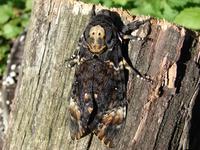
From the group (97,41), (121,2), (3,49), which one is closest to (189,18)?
(121,2)

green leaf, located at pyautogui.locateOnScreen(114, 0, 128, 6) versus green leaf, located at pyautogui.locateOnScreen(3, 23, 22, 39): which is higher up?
green leaf, located at pyautogui.locateOnScreen(114, 0, 128, 6)

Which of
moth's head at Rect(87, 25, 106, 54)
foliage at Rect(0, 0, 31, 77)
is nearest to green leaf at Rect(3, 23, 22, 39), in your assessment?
foliage at Rect(0, 0, 31, 77)

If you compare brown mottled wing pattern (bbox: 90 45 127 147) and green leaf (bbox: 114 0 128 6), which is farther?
green leaf (bbox: 114 0 128 6)

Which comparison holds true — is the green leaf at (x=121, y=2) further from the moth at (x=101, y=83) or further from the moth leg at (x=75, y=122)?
the moth leg at (x=75, y=122)

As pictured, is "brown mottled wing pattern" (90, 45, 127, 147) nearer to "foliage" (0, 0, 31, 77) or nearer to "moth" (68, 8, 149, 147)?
"moth" (68, 8, 149, 147)

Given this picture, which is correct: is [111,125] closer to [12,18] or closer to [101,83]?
[101,83]

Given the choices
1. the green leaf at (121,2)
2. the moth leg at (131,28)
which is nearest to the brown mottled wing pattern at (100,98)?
the moth leg at (131,28)
